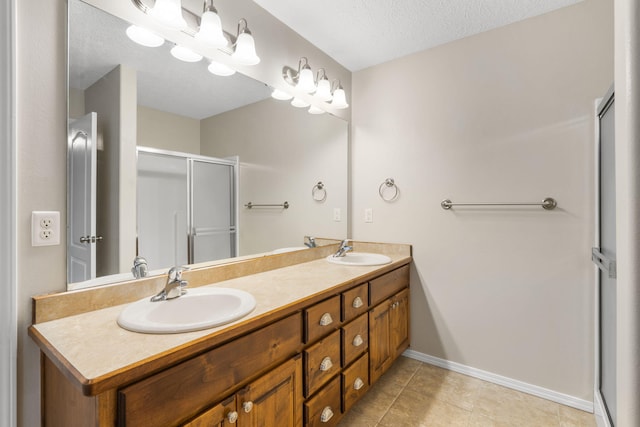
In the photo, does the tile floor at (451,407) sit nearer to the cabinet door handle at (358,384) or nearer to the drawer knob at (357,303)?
the cabinet door handle at (358,384)

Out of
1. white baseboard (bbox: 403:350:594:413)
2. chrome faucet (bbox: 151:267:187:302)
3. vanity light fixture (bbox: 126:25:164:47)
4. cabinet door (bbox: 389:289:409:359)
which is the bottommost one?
white baseboard (bbox: 403:350:594:413)

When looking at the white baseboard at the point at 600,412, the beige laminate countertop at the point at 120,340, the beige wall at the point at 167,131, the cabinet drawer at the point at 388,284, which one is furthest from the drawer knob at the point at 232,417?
the white baseboard at the point at 600,412

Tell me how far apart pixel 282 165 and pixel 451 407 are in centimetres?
175

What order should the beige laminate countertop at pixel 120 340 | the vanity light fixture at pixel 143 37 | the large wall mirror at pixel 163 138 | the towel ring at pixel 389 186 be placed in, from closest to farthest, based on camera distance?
the beige laminate countertop at pixel 120 340
the large wall mirror at pixel 163 138
the vanity light fixture at pixel 143 37
the towel ring at pixel 389 186

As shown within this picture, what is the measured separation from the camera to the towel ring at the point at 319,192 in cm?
222

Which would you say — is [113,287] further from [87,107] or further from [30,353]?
[87,107]

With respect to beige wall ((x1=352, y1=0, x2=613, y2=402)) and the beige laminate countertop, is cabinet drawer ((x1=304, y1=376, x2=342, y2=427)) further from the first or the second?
beige wall ((x1=352, y1=0, x2=613, y2=402))

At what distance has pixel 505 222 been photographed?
1922 millimetres

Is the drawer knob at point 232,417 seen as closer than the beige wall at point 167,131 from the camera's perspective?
Yes

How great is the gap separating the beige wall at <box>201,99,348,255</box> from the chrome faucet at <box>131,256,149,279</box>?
1.75ft

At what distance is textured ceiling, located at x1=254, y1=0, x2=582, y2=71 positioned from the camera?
1731 mm

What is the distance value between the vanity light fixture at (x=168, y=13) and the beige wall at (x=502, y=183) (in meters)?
1.54

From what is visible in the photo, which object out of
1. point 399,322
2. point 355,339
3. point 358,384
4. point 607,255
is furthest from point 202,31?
point 607,255

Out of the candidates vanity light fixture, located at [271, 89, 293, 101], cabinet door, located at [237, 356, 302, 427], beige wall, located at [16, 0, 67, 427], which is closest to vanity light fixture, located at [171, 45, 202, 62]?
beige wall, located at [16, 0, 67, 427]
